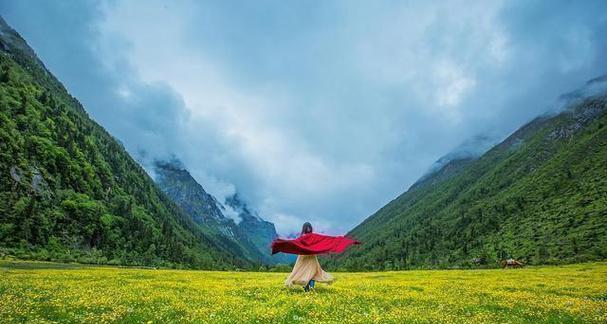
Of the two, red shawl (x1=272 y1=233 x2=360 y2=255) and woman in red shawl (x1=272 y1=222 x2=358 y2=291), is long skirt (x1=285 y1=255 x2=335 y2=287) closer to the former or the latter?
woman in red shawl (x1=272 y1=222 x2=358 y2=291)

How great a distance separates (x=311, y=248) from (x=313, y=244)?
2.44 ft

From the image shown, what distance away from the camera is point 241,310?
19109 millimetres

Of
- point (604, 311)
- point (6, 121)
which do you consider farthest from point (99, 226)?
point (604, 311)

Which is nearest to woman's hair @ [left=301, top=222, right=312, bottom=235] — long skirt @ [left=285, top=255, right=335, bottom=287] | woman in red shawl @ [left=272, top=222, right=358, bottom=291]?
woman in red shawl @ [left=272, top=222, right=358, bottom=291]

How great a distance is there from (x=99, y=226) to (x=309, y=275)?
636ft

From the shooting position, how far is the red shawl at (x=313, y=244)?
2753 centimetres

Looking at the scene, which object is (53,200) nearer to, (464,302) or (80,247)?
(80,247)

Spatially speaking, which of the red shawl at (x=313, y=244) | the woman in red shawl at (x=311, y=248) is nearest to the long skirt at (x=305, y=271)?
the woman in red shawl at (x=311, y=248)

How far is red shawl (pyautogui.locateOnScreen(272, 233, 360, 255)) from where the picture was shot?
27531 mm

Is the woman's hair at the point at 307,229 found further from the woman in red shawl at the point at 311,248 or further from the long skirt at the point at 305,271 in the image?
the long skirt at the point at 305,271

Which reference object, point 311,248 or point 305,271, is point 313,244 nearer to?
point 311,248

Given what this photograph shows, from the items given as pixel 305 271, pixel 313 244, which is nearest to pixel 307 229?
pixel 313 244

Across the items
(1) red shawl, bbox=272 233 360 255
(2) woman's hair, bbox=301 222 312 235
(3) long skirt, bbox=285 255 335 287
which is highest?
(2) woman's hair, bbox=301 222 312 235

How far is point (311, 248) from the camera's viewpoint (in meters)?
27.6
